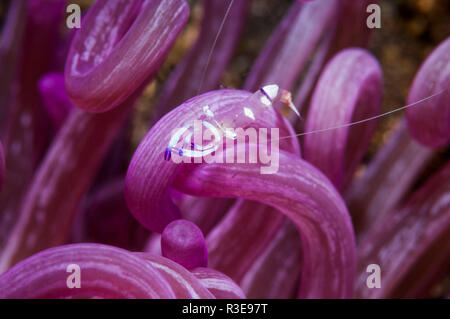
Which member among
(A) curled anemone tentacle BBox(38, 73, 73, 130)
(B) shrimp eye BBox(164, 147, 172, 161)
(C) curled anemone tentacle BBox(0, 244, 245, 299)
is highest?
(A) curled anemone tentacle BBox(38, 73, 73, 130)

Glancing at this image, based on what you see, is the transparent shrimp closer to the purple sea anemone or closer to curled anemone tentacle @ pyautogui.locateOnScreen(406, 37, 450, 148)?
the purple sea anemone

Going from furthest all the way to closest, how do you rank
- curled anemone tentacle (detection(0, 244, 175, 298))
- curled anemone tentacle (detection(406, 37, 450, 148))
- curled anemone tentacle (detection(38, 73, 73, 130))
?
1. curled anemone tentacle (detection(38, 73, 73, 130))
2. curled anemone tentacle (detection(406, 37, 450, 148))
3. curled anemone tentacle (detection(0, 244, 175, 298))

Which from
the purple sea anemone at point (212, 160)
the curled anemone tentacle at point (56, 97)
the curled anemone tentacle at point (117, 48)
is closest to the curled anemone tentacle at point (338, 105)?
the purple sea anemone at point (212, 160)

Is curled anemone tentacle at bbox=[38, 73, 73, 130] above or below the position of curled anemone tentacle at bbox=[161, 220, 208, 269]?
above

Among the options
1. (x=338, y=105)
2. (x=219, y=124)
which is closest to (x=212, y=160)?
(x=219, y=124)

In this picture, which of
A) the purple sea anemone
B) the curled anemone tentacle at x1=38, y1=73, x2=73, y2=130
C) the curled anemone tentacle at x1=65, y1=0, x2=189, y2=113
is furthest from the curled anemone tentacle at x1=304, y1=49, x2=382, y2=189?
the curled anemone tentacle at x1=38, y1=73, x2=73, y2=130

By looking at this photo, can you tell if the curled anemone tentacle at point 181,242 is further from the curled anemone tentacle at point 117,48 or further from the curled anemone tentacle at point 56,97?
the curled anemone tentacle at point 56,97

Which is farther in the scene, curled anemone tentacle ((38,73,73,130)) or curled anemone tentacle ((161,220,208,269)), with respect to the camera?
curled anemone tentacle ((38,73,73,130))
